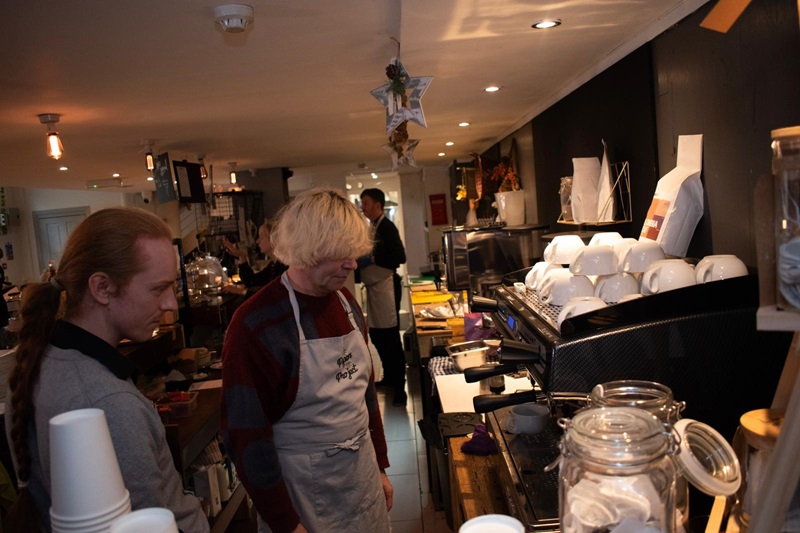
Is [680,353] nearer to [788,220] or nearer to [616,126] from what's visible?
[788,220]

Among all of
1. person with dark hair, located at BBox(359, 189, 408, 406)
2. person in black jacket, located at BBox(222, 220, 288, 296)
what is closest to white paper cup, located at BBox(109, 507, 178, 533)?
person in black jacket, located at BBox(222, 220, 288, 296)

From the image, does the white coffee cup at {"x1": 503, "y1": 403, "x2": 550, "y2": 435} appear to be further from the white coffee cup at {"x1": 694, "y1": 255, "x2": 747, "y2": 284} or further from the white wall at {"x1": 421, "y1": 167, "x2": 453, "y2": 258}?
the white wall at {"x1": 421, "y1": 167, "x2": 453, "y2": 258}

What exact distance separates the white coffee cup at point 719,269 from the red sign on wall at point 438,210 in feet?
35.6

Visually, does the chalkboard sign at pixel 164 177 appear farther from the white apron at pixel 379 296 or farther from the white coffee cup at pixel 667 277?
the white coffee cup at pixel 667 277

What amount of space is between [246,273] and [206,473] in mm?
3756

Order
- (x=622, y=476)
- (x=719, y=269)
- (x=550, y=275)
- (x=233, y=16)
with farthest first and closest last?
(x=233, y=16)
(x=550, y=275)
(x=719, y=269)
(x=622, y=476)

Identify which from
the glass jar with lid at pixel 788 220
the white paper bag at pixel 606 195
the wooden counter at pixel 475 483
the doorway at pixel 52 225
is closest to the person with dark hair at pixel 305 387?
the wooden counter at pixel 475 483

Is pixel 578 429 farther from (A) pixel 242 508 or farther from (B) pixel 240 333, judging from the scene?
(A) pixel 242 508

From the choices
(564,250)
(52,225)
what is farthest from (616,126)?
(52,225)

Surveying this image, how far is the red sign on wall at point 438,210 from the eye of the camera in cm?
1263

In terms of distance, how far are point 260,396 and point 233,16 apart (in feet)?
4.57

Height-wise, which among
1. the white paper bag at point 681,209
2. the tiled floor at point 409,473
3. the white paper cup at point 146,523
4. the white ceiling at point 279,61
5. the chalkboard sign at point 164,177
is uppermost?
the white ceiling at point 279,61

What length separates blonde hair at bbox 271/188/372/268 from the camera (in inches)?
78.7

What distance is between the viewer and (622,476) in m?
0.92
